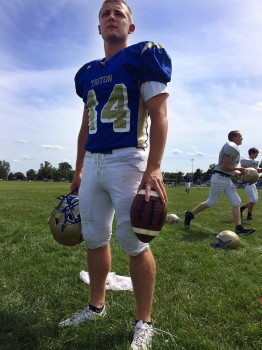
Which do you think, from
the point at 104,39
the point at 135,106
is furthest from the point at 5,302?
the point at 104,39

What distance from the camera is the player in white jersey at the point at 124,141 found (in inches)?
99.9

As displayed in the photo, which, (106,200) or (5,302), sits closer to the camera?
(106,200)

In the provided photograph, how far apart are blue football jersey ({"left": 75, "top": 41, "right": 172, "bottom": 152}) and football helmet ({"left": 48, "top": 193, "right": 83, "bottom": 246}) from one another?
0.65 meters

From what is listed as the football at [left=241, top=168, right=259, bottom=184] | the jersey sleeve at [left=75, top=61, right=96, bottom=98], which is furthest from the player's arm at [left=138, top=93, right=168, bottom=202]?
the football at [left=241, top=168, right=259, bottom=184]

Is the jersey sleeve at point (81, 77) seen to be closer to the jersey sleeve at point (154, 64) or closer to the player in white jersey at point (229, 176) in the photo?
the jersey sleeve at point (154, 64)

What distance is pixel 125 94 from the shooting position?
104 inches

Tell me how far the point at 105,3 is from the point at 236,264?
366 cm

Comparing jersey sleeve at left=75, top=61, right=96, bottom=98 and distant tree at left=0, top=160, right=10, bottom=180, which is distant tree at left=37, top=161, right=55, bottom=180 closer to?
distant tree at left=0, top=160, right=10, bottom=180

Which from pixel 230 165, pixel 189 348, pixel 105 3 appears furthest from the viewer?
pixel 230 165

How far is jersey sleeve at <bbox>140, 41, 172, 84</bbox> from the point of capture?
2.50 meters

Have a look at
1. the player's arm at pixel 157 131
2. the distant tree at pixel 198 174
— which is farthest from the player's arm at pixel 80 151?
the distant tree at pixel 198 174

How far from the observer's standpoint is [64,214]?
125 inches

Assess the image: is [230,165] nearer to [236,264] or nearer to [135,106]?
[236,264]

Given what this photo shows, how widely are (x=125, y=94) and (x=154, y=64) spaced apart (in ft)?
0.99
